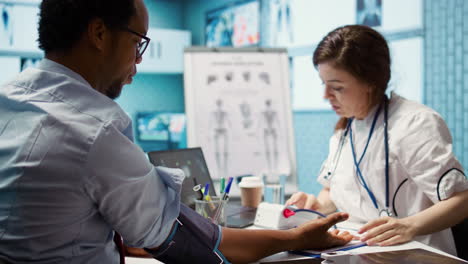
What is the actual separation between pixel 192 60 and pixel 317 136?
6.30ft

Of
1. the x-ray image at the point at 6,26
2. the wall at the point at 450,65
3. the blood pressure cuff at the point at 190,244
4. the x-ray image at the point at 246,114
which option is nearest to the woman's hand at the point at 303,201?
the x-ray image at the point at 246,114

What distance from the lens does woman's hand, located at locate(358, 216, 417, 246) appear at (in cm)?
126

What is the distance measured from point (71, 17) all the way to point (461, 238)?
1.44 m

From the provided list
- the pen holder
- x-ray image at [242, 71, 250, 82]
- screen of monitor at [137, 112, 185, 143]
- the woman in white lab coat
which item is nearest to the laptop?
the pen holder

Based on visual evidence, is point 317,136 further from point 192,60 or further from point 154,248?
point 154,248

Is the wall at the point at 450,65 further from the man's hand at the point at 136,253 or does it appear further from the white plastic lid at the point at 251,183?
the man's hand at the point at 136,253

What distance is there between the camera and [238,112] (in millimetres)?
2330

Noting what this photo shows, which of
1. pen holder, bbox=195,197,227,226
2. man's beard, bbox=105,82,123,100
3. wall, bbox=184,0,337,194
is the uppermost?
man's beard, bbox=105,82,123,100

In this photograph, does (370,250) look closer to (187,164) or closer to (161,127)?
(187,164)

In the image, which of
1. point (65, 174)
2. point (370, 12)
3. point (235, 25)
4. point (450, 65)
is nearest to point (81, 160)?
point (65, 174)

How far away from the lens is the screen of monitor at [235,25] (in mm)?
4602

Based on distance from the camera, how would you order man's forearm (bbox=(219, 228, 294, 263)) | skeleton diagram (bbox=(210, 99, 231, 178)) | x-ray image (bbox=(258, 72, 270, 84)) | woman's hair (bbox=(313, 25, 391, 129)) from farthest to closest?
1. x-ray image (bbox=(258, 72, 270, 84))
2. skeleton diagram (bbox=(210, 99, 231, 178))
3. woman's hair (bbox=(313, 25, 391, 129))
4. man's forearm (bbox=(219, 228, 294, 263))

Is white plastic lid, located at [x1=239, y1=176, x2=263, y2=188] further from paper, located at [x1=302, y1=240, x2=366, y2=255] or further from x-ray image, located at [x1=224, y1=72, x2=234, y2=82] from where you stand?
x-ray image, located at [x1=224, y1=72, x2=234, y2=82]

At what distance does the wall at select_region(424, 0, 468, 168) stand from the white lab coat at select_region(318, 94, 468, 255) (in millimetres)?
1297
